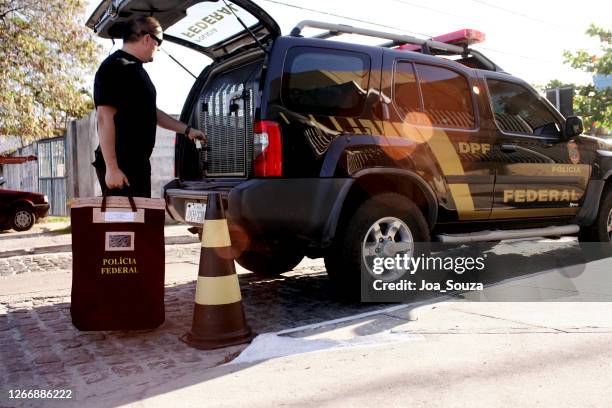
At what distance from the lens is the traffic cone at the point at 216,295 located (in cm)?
323

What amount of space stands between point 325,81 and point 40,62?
542 inches

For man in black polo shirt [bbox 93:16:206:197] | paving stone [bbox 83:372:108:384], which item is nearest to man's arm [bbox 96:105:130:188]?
man in black polo shirt [bbox 93:16:206:197]

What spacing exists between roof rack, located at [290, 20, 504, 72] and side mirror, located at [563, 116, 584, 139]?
83 centimetres

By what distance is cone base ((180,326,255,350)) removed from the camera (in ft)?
10.5

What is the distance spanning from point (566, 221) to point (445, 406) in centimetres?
390

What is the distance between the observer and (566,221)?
5621 millimetres

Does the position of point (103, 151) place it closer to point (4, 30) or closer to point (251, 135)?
point (251, 135)

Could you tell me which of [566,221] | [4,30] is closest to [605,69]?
[566,221]

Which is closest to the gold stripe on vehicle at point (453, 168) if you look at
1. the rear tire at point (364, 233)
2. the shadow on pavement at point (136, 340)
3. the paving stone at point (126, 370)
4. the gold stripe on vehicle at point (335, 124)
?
the rear tire at point (364, 233)

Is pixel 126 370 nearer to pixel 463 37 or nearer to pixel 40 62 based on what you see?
pixel 463 37

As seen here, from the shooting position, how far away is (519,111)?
5254mm

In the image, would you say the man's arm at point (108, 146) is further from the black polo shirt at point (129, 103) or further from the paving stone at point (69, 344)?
the paving stone at point (69, 344)

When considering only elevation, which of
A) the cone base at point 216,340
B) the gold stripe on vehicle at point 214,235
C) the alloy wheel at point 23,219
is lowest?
the alloy wheel at point 23,219

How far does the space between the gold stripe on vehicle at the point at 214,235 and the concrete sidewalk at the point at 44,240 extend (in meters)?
5.85
